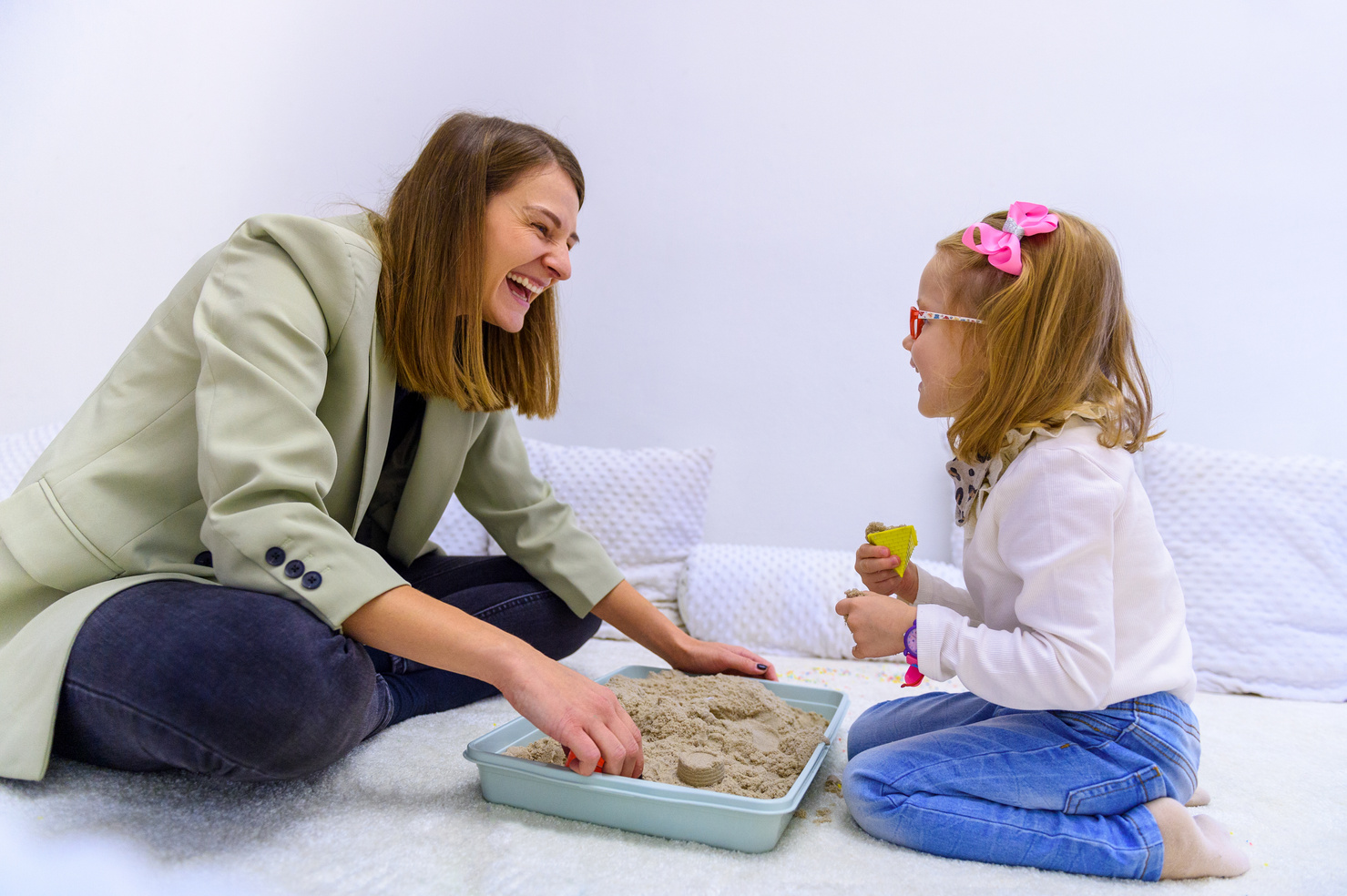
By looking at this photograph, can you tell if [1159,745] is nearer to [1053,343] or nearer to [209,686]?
[1053,343]

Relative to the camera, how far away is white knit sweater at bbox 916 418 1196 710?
844 mm

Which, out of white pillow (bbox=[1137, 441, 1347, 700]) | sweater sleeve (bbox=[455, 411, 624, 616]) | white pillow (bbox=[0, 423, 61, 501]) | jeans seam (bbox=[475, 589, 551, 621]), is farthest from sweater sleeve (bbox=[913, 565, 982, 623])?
white pillow (bbox=[0, 423, 61, 501])

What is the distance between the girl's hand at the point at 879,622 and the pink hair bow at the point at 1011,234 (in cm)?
42

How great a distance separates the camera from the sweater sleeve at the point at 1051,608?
33.1 inches

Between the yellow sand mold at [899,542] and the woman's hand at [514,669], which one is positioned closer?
the woman's hand at [514,669]

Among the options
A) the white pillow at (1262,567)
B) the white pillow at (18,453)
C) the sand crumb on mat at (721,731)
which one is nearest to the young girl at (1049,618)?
the sand crumb on mat at (721,731)

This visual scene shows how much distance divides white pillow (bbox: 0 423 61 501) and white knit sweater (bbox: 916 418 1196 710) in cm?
208

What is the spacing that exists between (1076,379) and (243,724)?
96 cm

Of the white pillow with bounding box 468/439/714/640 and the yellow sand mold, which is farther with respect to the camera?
the white pillow with bounding box 468/439/714/640

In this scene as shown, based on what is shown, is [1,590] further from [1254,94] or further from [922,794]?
[1254,94]

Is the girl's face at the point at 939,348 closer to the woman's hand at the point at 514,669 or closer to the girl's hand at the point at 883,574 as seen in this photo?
the girl's hand at the point at 883,574

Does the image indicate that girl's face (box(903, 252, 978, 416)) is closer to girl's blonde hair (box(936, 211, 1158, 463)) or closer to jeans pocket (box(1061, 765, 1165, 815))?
girl's blonde hair (box(936, 211, 1158, 463))

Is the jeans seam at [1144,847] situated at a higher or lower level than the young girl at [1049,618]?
lower

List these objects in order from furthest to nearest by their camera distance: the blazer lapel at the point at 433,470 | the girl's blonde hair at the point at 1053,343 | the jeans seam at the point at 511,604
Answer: the jeans seam at the point at 511,604 < the blazer lapel at the point at 433,470 < the girl's blonde hair at the point at 1053,343
